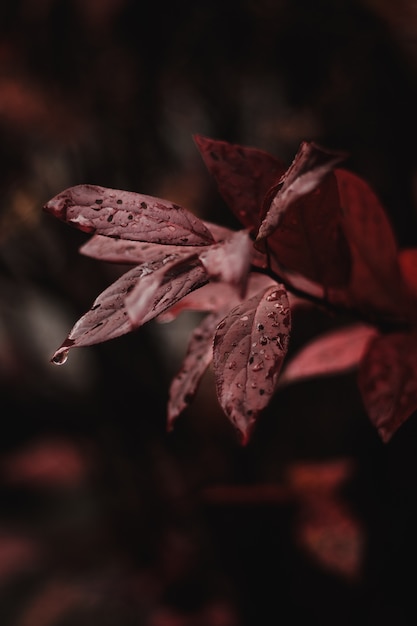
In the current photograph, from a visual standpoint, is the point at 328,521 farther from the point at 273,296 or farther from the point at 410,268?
the point at 273,296

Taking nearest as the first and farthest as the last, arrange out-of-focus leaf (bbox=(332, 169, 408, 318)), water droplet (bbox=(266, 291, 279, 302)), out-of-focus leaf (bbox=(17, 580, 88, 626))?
water droplet (bbox=(266, 291, 279, 302))
out-of-focus leaf (bbox=(332, 169, 408, 318))
out-of-focus leaf (bbox=(17, 580, 88, 626))

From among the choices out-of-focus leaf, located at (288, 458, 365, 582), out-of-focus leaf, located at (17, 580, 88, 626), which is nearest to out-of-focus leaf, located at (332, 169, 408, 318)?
out-of-focus leaf, located at (288, 458, 365, 582)

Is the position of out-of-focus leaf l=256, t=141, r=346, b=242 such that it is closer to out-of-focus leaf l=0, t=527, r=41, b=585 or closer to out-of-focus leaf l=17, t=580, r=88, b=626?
out-of-focus leaf l=17, t=580, r=88, b=626

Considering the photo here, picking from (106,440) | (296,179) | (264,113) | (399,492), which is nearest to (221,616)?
(106,440)

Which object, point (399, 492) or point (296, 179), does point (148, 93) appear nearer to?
point (399, 492)

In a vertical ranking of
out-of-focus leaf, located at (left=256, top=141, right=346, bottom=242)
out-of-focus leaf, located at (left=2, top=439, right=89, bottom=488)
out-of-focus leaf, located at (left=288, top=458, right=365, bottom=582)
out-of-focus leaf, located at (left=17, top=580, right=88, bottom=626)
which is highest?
out-of-focus leaf, located at (left=256, top=141, right=346, bottom=242)

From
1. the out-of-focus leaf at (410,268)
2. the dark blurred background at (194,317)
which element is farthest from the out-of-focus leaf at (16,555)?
the out-of-focus leaf at (410,268)

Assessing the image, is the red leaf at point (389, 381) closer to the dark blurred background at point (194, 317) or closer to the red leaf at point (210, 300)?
the red leaf at point (210, 300)
